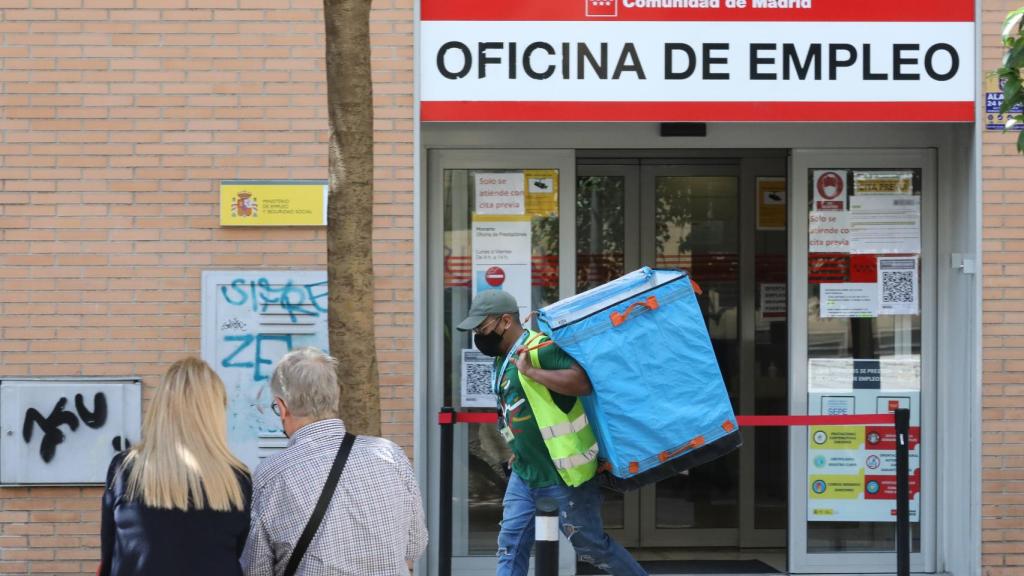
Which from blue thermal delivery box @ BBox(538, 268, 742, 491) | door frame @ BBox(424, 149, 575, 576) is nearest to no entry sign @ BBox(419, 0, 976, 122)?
door frame @ BBox(424, 149, 575, 576)

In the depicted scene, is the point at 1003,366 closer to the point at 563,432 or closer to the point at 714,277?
the point at 714,277

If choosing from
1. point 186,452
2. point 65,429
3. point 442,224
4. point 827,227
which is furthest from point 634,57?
point 186,452

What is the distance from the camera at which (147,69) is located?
737 cm

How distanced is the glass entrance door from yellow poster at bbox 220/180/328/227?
7.03ft

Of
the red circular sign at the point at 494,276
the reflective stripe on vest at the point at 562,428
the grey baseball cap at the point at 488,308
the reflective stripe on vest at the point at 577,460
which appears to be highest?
the red circular sign at the point at 494,276

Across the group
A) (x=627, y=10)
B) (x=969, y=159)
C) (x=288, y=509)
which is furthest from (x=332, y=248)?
(x=969, y=159)

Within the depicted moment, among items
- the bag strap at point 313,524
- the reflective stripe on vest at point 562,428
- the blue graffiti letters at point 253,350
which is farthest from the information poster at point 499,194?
the bag strap at point 313,524

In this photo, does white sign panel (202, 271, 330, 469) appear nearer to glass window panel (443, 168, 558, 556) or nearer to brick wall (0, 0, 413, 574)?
brick wall (0, 0, 413, 574)

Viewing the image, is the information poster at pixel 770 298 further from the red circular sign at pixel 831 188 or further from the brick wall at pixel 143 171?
the brick wall at pixel 143 171

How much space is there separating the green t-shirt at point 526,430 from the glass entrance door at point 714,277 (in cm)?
314

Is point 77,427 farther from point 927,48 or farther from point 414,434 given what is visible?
point 927,48

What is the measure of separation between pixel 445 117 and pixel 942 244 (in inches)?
128

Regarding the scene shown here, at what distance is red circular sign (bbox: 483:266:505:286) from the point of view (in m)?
8.04

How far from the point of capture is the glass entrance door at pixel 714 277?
8812mm
